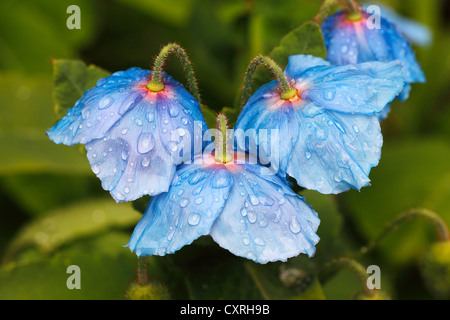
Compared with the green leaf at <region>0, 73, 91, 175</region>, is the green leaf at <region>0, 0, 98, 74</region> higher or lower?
higher

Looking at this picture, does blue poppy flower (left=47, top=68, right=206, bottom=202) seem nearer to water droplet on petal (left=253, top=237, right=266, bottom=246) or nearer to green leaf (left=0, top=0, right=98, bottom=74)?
water droplet on petal (left=253, top=237, right=266, bottom=246)

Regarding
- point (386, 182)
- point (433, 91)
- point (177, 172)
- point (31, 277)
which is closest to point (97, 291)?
point (31, 277)

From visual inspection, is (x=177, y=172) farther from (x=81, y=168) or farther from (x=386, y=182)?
(x=386, y=182)

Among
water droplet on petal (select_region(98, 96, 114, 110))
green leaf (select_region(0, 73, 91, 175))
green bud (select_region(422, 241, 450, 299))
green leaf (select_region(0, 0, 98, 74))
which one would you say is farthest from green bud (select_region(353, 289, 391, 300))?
green leaf (select_region(0, 0, 98, 74))

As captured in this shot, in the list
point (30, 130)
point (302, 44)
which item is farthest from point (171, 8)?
point (302, 44)

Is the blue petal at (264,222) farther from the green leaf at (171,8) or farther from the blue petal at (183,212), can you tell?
the green leaf at (171,8)

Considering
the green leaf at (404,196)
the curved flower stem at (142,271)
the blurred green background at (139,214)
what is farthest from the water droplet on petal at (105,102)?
the green leaf at (404,196)
